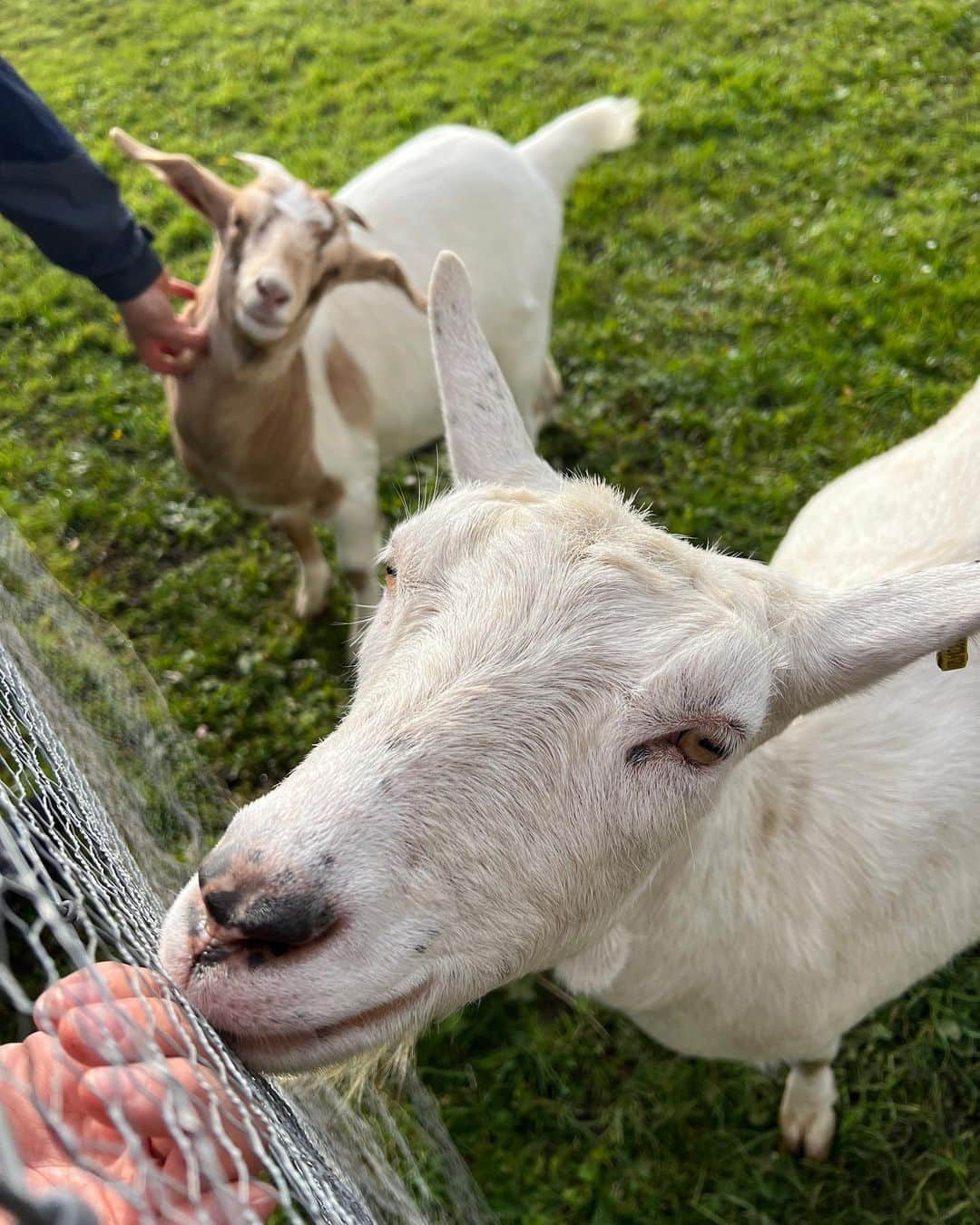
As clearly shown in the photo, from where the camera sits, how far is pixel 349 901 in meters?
1.19

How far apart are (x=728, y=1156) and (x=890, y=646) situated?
223cm

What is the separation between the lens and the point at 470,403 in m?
2.14

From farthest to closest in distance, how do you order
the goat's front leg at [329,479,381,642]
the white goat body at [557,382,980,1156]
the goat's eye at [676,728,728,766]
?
the goat's front leg at [329,479,381,642], the white goat body at [557,382,980,1156], the goat's eye at [676,728,728,766]

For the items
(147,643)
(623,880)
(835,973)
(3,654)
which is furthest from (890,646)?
(147,643)

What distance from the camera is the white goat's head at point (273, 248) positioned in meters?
3.23

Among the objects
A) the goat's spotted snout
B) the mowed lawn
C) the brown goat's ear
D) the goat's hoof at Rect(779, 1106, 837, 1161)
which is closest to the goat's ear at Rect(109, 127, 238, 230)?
the brown goat's ear

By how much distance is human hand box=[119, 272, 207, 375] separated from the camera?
3.43m

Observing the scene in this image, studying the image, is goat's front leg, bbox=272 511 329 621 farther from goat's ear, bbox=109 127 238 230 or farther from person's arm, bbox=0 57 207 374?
goat's ear, bbox=109 127 238 230

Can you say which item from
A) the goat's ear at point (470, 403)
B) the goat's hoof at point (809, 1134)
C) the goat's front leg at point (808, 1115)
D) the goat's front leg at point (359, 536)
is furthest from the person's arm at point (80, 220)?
the goat's hoof at point (809, 1134)

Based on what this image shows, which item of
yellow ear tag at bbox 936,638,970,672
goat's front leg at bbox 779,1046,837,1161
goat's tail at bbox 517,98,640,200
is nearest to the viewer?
yellow ear tag at bbox 936,638,970,672

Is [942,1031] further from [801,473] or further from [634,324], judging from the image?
[634,324]

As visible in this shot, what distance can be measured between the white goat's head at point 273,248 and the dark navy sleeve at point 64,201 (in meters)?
0.27

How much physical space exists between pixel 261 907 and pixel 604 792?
625 mm

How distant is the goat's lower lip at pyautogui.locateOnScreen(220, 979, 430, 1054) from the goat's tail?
447 centimetres
